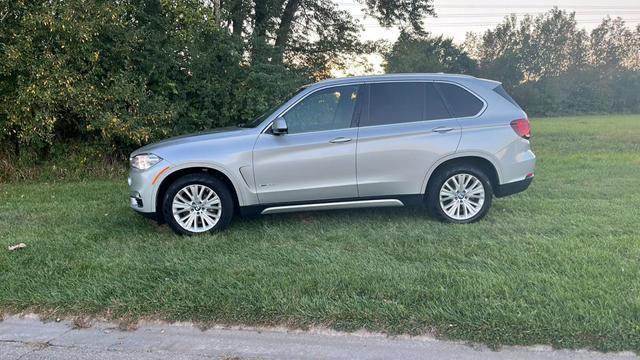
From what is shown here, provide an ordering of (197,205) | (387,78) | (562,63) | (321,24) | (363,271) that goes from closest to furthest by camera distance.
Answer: (363,271)
(197,205)
(387,78)
(321,24)
(562,63)

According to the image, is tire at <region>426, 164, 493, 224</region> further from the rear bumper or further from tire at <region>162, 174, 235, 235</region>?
tire at <region>162, 174, 235, 235</region>

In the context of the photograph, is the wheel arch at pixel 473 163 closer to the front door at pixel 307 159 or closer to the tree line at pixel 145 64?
the front door at pixel 307 159

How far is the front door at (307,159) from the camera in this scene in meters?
5.61

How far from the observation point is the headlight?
18.2 feet

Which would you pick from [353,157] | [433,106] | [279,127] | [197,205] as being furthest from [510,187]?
[197,205]

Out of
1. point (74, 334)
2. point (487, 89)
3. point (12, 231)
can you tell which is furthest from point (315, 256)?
point (12, 231)

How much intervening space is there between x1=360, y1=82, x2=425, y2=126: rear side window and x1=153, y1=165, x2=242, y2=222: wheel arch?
5.82ft

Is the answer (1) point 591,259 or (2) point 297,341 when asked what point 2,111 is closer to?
(2) point 297,341

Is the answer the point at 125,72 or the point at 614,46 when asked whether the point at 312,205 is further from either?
the point at 614,46

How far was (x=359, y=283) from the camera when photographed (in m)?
4.04

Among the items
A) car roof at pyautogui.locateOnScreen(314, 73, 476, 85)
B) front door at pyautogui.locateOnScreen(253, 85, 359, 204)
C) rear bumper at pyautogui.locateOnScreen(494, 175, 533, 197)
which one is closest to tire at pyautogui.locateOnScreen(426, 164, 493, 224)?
rear bumper at pyautogui.locateOnScreen(494, 175, 533, 197)

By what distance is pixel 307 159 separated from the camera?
5633 millimetres

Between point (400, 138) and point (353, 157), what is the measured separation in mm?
600

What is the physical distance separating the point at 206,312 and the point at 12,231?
3551 millimetres
